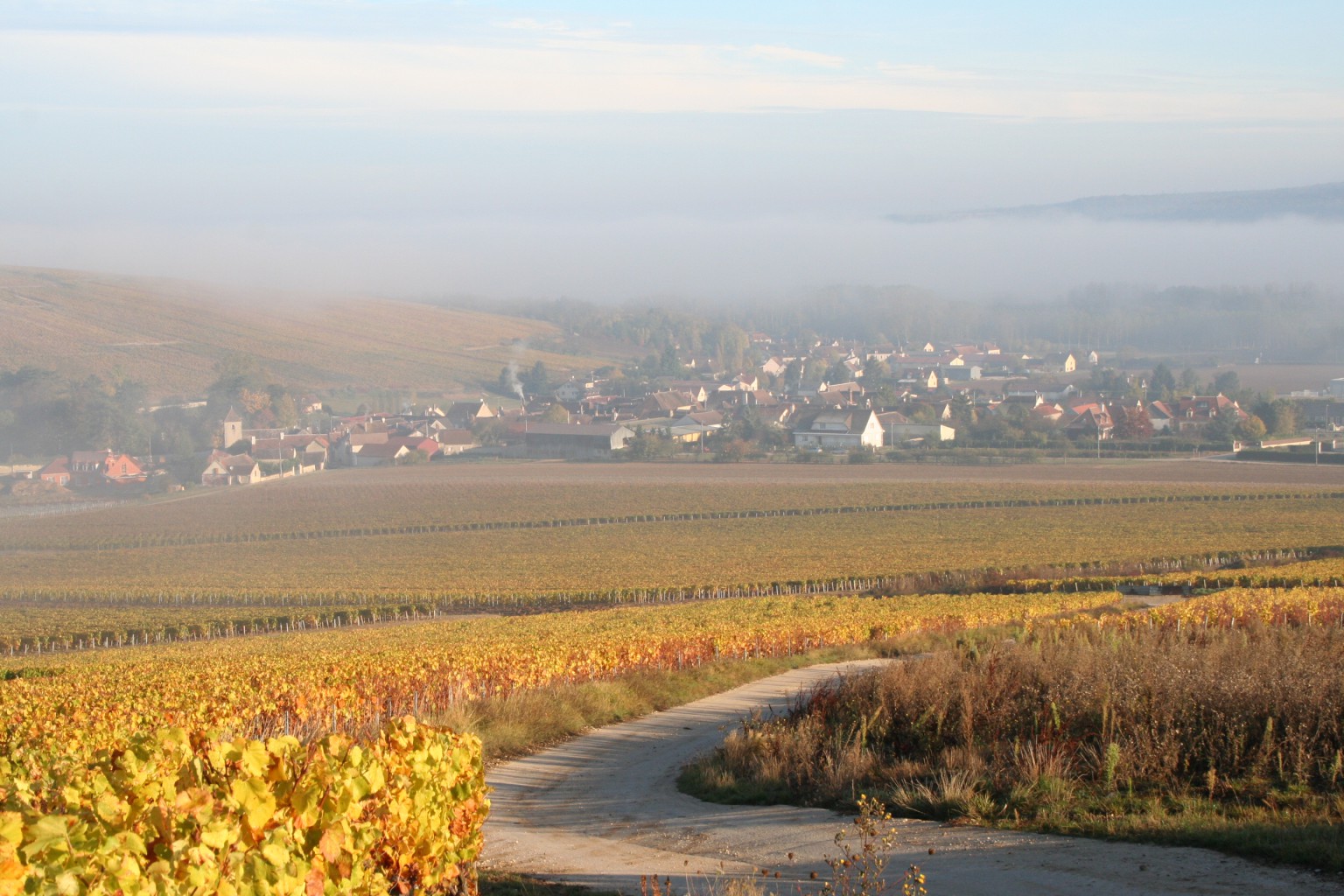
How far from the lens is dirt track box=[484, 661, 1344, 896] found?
687cm

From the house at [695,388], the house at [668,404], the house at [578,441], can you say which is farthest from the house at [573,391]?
the house at [578,441]

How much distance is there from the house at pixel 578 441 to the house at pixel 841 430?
15.4 metres

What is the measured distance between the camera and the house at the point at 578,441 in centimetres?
10800

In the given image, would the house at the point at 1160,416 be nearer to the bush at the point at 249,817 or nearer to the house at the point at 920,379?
the house at the point at 920,379

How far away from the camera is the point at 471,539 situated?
62.2m

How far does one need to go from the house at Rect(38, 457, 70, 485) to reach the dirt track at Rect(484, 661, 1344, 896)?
98.1 meters

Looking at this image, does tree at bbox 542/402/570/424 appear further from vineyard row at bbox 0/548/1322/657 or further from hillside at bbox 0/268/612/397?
vineyard row at bbox 0/548/1322/657

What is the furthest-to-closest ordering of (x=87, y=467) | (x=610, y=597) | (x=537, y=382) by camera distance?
1. (x=537, y=382)
2. (x=87, y=467)
3. (x=610, y=597)

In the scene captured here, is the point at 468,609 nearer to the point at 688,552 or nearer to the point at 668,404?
the point at 688,552

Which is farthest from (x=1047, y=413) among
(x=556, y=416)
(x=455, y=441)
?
(x=455, y=441)

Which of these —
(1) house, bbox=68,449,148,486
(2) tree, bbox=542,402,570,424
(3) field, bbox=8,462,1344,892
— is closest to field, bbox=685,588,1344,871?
(3) field, bbox=8,462,1344,892

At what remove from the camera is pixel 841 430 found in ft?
357

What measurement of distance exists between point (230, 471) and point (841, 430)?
165 ft

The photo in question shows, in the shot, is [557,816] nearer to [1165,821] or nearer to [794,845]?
[794,845]
